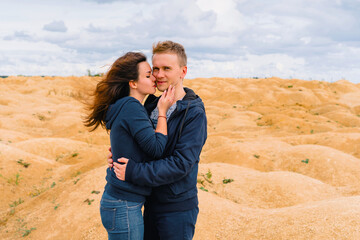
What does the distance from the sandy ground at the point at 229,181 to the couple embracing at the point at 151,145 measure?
65cm

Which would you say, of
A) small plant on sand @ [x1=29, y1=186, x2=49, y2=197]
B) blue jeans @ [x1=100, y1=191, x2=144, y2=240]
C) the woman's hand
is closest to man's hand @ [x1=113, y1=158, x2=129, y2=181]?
blue jeans @ [x1=100, y1=191, x2=144, y2=240]

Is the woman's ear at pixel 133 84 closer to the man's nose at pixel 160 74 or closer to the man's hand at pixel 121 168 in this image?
the man's nose at pixel 160 74

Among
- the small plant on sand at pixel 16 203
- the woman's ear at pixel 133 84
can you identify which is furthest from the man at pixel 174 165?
the small plant on sand at pixel 16 203

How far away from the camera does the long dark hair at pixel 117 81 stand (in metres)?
2.63

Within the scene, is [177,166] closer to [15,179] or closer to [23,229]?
[23,229]

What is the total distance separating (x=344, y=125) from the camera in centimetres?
2031

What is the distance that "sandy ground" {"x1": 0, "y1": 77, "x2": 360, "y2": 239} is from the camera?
4.95 metres

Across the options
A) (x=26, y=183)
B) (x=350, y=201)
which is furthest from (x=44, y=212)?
(x=350, y=201)

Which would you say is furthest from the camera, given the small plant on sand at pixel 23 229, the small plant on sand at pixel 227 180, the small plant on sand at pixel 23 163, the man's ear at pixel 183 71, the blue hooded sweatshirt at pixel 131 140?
the small plant on sand at pixel 23 163

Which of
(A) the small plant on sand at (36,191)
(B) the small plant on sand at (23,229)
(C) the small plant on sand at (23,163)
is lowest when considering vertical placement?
(A) the small plant on sand at (36,191)

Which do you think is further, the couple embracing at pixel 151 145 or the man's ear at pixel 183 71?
the man's ear at pixel 183 71

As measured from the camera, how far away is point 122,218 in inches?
96.7

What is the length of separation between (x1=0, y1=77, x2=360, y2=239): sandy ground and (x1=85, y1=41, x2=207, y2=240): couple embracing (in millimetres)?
649

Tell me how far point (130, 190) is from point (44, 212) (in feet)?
16.9
